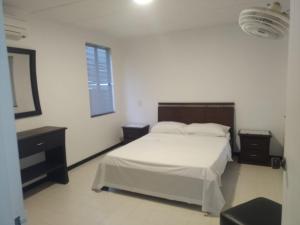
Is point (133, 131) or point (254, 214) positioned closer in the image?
point (254, 214)

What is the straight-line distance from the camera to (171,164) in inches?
104

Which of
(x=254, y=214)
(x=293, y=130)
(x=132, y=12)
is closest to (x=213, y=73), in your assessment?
(x=132, y=12)

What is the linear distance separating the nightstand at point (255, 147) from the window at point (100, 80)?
265cm

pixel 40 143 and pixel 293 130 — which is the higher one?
pixel 293 130

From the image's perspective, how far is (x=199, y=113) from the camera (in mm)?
4379

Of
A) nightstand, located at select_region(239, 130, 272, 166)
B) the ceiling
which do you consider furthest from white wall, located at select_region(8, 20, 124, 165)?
nightstand, located at select_region(239, 130, 272, 166)

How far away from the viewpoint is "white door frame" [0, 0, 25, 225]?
26.0 inches

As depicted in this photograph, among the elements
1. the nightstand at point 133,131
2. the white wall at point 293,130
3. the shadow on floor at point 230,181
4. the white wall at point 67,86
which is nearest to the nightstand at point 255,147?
the shadow on floor at point 230,181

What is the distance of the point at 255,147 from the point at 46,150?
10.4 feet

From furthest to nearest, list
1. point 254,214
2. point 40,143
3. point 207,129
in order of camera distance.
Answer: point 207,129, point 40,143, point 254,214

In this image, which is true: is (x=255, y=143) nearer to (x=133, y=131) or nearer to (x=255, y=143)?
(x=255, y=143)

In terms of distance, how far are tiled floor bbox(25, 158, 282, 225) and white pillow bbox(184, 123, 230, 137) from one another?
69cm

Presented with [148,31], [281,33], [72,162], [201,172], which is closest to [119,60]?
[148,31]

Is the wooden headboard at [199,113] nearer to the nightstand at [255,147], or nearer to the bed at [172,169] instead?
the nightstand at [255,147]
